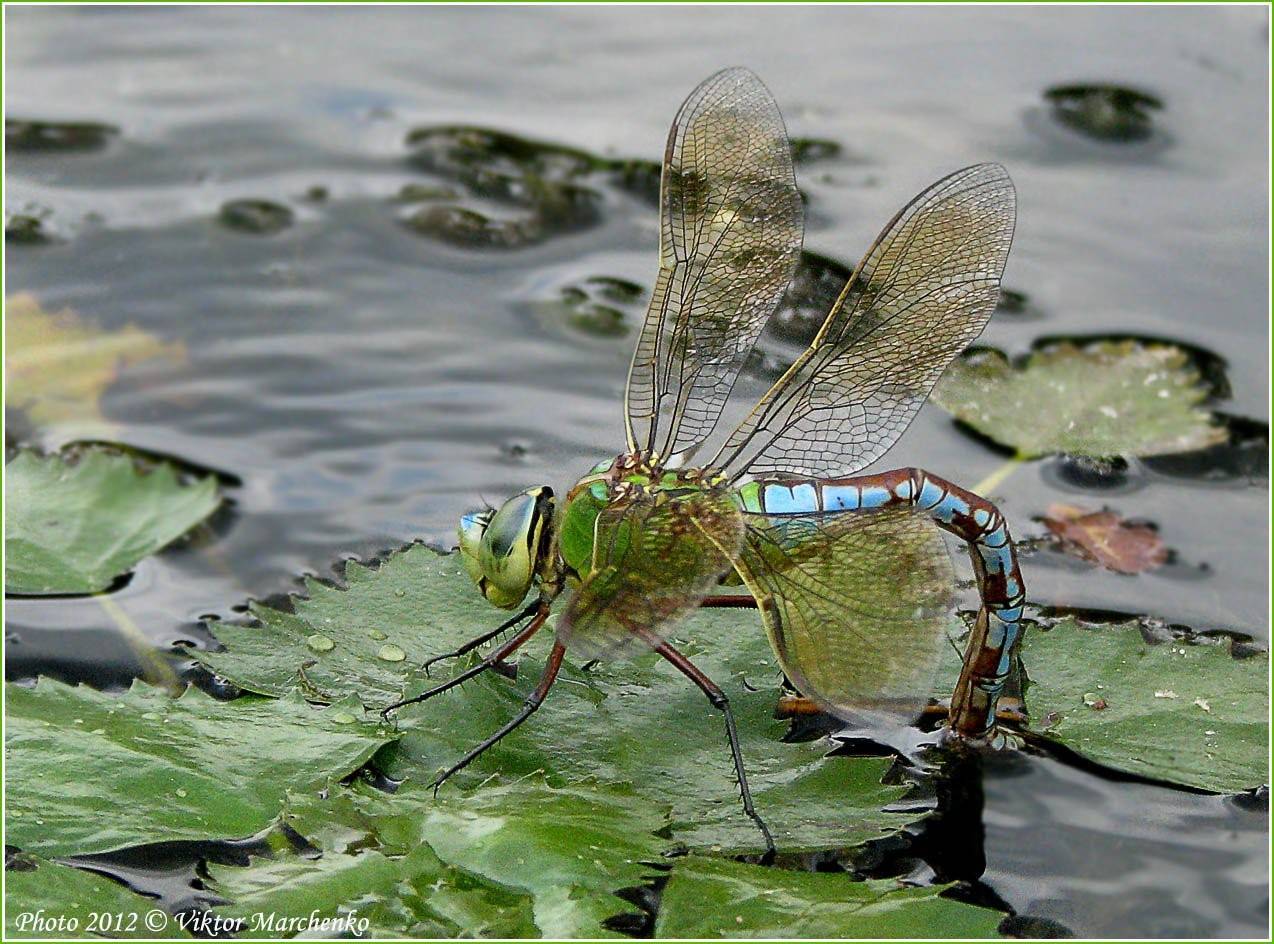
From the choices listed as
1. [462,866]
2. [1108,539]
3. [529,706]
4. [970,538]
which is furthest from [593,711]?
[1108,539]

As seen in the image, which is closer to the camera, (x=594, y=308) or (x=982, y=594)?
(x=982, y=594)

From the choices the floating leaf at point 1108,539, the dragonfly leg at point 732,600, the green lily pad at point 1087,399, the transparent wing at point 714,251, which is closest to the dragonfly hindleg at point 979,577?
the dragonfly leg at point 732,600

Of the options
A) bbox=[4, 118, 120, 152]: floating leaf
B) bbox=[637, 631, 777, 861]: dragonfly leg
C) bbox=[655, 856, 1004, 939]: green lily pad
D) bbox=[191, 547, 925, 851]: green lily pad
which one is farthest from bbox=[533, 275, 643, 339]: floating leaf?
bbox=[655, 856, 1004, 939]: green lily pad

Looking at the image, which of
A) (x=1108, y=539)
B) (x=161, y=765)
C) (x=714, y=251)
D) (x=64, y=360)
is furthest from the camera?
(x=64, y=360)

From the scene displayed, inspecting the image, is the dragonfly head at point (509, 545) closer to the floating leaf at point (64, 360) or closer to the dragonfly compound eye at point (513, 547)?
the dragonfly compound eye at point (513, 547)

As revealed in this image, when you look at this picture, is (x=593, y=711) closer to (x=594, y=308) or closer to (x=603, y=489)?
(x=603, y=489)

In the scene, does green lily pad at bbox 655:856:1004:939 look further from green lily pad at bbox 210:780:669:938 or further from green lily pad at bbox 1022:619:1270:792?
green lily pad at bbox 1022:619:1270:792

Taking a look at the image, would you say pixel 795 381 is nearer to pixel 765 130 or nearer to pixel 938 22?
pixel 765 130
